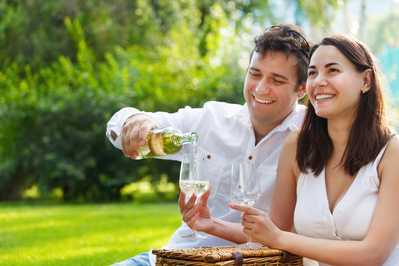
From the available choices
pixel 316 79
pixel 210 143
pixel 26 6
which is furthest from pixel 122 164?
pixel 316 79

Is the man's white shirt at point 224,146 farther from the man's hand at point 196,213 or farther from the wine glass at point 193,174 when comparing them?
the wine glass at point 193,174

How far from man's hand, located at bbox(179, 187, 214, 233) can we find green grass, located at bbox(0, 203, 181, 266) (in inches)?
84.9

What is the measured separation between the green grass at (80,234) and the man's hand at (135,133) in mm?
2151

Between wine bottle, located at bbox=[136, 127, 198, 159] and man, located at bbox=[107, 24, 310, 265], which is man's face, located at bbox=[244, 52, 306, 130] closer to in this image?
man, located at bbox=[107, 24, 310, 265]

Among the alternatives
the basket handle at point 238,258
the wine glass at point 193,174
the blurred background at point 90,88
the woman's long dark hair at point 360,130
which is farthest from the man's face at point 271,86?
the blurred background at point 90,88

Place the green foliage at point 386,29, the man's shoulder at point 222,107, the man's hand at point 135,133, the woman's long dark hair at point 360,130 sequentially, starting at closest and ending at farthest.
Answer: the woman's long dark hair at point 360,130, the man's hand at point 135,133, the man's shoulder at point 222,107, the green foliage at point 386,29

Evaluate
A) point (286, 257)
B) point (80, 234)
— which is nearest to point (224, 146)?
point (286, 257)

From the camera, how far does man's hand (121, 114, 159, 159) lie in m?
2.39

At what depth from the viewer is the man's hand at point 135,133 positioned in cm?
239

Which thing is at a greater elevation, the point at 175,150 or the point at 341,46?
the point at 341,46

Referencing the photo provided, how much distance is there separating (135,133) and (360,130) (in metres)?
1.25

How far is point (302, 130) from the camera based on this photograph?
2.51m

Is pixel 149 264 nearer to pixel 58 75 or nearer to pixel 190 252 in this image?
pixel 190 252

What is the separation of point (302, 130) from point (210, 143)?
687 mm
